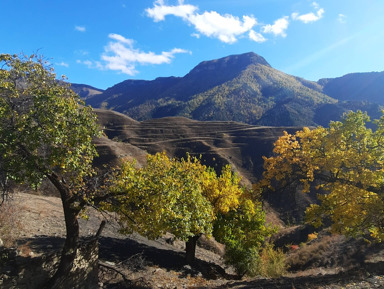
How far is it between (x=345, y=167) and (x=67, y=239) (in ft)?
44.7

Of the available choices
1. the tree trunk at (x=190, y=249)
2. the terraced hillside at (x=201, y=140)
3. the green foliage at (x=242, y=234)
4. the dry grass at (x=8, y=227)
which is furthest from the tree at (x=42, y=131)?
the terraced hillside at (x=201, y=140)

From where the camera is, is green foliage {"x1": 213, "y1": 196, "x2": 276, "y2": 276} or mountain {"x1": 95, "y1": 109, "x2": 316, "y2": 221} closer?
green foliage {"x1": 213, "y1": 196, "x2": 276, "y2": 276}

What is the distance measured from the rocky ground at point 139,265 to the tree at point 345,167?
9.21 ft

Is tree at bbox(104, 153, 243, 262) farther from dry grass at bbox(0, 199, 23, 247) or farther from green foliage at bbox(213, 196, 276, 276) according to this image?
green foliage at bbox(213, 196, 276, 276)

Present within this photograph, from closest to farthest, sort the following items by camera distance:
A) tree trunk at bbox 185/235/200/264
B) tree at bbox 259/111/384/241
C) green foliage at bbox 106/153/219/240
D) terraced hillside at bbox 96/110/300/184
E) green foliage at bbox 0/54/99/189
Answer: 1. green foliage at bbox 0/54/99/189
2. green foliage at bbox 106/153/219/240
3. tree at bbox 259/111/384/241
4. tree trunk at bbox 185/235/200/264
5. terraced hillside at bbox 96/110/300/184

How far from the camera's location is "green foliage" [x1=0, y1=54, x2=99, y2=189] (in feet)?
24.1

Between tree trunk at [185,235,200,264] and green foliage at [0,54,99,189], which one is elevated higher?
green foliage at [0,54,99,189]

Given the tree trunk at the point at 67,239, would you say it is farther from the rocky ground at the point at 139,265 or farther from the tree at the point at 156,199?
the tree at the point at 156,199

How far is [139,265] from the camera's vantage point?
46.2ft

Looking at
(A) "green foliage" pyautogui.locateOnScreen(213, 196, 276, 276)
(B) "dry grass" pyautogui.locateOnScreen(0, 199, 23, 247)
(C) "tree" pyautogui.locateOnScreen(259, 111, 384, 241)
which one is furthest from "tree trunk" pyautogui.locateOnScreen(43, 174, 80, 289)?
(A) "green foliage" pyautogui.locateOnScreen(213, 196, 276, 276)

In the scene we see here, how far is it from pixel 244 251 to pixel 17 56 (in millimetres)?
17906

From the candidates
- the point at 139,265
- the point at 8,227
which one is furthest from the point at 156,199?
the point at 8,227

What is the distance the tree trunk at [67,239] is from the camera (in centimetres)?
877

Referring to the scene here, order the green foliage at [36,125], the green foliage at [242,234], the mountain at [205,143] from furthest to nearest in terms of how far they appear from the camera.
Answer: the mountain at [205,143], the green foliage at [242,234], the green foliage at [36,125]
